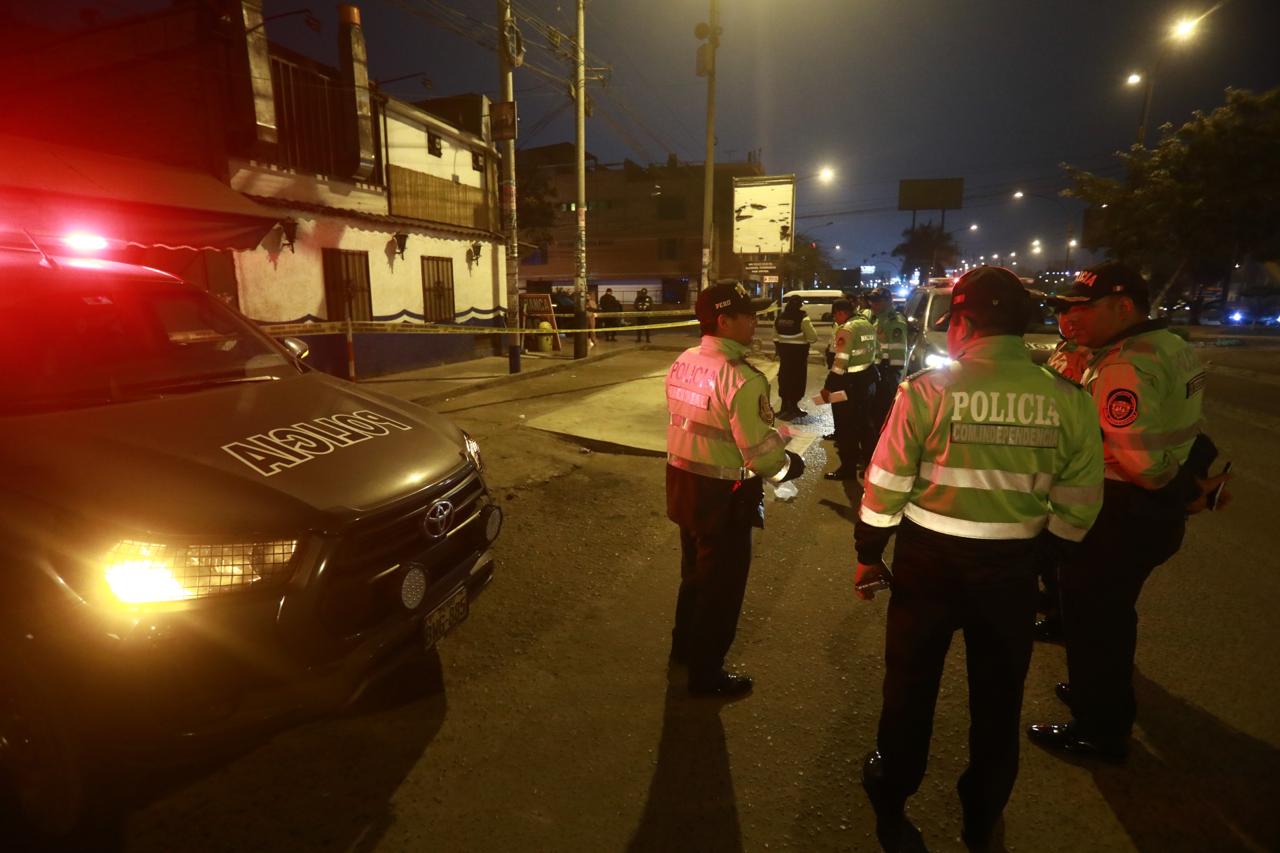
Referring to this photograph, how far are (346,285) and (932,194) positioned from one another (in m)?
56.6

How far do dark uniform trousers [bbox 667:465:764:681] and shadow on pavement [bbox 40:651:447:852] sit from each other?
Answer: 126cm

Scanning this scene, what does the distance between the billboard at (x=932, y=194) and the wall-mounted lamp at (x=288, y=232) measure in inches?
2158

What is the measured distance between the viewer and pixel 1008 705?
210cm

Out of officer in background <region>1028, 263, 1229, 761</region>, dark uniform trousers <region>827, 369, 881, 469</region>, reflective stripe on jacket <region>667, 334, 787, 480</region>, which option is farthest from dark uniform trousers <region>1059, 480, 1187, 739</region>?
dark uniform trousers <region>827, 369, 881, 469</region>

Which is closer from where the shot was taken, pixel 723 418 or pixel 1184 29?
pixel 723 418

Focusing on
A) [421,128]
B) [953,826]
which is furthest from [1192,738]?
[421,128]

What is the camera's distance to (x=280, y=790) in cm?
245

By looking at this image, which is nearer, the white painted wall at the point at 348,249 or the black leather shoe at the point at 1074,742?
the black leather shoe at the point at 1074,742

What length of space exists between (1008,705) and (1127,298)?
176cm

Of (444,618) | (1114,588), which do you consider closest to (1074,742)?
(1114,588)

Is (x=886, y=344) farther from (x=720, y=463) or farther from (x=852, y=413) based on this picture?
(x=720, y=463)

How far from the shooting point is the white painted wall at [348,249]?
11.3 meters

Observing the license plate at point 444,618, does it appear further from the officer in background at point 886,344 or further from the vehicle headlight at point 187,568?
the officer in background at point 886,344

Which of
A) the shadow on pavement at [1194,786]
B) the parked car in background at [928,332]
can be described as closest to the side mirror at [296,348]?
the shadow on pavement at [1194,786]
